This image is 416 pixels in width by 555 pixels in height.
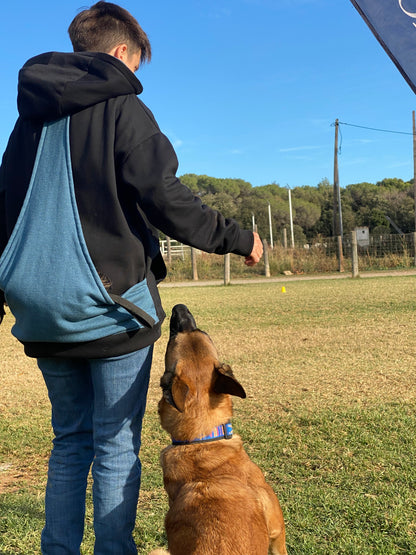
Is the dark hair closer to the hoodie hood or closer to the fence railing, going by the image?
the hoodie hood

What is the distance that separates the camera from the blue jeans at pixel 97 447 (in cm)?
199

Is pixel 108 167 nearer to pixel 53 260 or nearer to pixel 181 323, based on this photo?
pixel 53 260

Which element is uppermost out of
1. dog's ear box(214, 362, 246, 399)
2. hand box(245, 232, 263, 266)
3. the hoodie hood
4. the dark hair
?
the dark hair

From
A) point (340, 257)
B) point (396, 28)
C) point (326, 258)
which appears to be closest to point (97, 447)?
point (396, 28)

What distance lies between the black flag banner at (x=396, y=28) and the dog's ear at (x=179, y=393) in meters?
1.72

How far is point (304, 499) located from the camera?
9.52 ft

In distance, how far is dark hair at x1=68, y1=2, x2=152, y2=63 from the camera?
2.08 meters

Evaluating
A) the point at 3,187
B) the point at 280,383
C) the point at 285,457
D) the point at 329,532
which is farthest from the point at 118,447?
the point at 280,383

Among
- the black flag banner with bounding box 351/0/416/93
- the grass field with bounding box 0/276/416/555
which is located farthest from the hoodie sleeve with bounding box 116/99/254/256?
the grass field with bounding box 0/276/416/555

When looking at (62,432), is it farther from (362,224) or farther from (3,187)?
(362,224)

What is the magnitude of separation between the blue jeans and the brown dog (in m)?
0.17

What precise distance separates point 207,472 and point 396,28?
215 cm

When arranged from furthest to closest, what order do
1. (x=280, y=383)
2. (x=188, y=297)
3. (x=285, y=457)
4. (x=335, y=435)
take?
(x=188, y=297) < (x=280, y=383) < (x=335, y=435) < (x=285, y=457)

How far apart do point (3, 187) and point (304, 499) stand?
2.20 m
